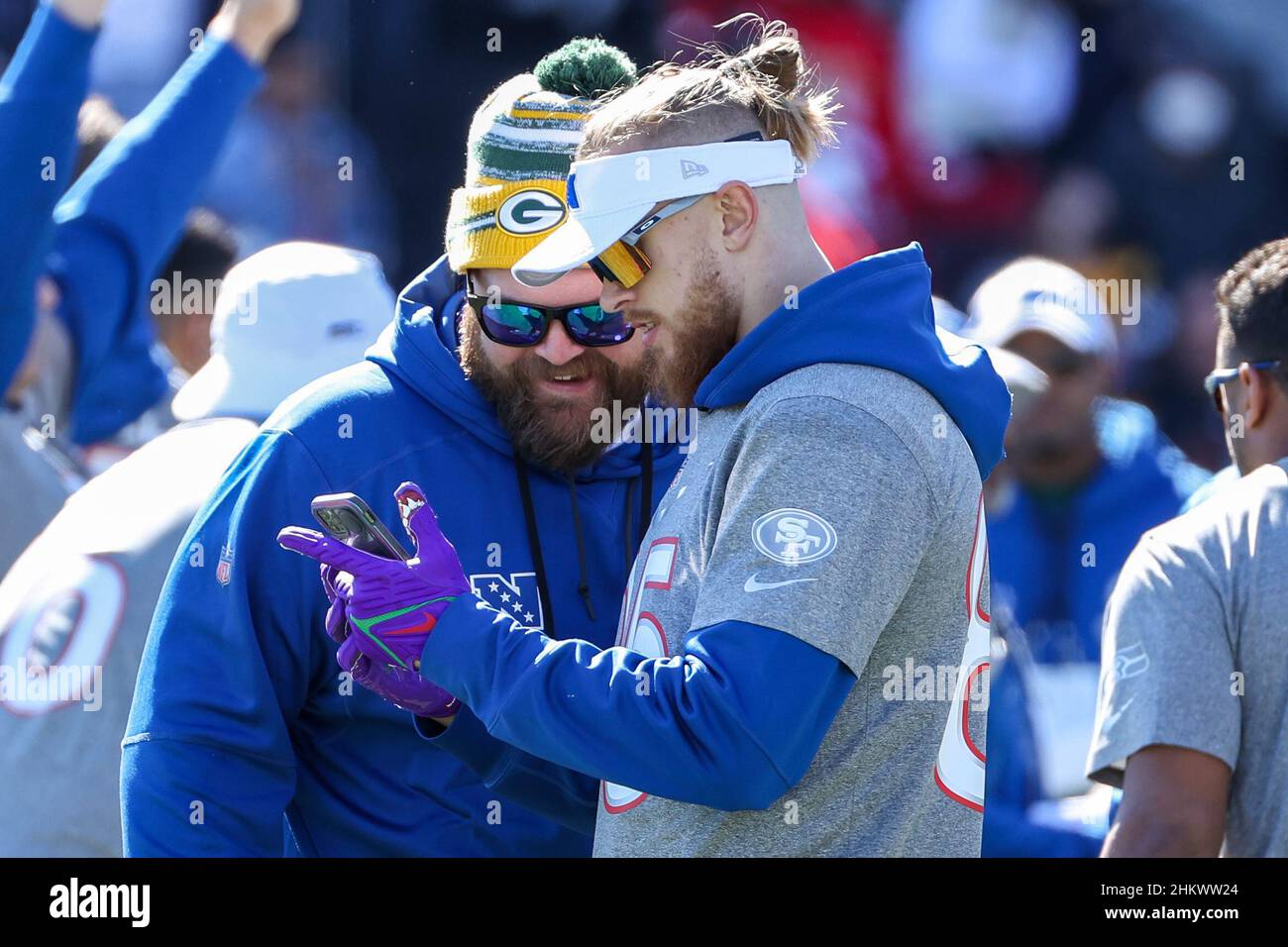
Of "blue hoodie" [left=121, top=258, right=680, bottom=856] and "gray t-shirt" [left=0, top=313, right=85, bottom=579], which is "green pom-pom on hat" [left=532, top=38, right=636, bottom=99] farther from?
"gray t-shirt" [left=0, top=313, right=85, bottom=579]

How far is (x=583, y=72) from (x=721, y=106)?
2.11 ft

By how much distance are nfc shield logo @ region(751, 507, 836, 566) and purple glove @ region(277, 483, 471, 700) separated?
385 mm

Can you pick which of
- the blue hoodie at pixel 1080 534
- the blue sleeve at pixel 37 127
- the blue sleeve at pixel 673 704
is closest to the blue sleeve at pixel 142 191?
the blue sleeve at pixel 37 127

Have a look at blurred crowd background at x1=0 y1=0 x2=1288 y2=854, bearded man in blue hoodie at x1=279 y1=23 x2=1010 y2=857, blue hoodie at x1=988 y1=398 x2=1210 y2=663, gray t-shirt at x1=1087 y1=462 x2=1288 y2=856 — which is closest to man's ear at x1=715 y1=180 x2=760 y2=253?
bearded man in blue hoodie at x1=279 y1=23 x2=1010 y2=857

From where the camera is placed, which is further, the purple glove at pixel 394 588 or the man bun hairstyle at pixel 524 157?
the man bun hairstyle at pixel 524 157

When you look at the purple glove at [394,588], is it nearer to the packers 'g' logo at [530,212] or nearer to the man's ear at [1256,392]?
the packers 'g' logo at [530,212]

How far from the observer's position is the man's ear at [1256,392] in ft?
8.77

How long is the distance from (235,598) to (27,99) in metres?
1.23

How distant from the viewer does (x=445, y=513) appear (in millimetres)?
2506

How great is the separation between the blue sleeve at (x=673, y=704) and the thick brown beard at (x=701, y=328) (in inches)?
15.4

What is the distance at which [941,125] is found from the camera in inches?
275

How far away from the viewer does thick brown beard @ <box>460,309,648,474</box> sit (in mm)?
2539

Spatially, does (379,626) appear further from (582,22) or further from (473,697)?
(582,22)
